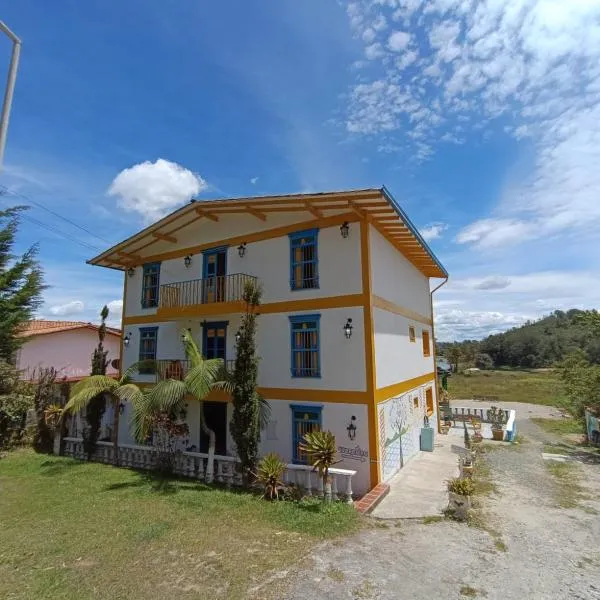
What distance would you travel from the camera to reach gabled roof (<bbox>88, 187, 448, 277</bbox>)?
1116cm

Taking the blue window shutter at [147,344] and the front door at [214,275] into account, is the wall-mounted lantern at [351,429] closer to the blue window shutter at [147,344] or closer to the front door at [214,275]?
the front door at [214,275]

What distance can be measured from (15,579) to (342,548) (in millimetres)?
5265

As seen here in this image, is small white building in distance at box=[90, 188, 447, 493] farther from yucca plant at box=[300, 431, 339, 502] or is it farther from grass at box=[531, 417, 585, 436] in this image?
grass at box=[531, 417, 585, 436]

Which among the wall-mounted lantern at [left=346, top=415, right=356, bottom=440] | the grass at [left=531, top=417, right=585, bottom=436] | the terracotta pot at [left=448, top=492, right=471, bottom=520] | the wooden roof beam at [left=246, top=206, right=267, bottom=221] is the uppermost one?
the wooden roof beam at [left=246, top=206, right=267, bottom=221]

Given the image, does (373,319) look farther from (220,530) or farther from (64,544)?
(64,544)

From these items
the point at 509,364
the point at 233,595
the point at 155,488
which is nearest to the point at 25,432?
the point at 155,488

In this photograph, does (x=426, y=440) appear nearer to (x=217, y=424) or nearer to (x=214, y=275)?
(x=217, y=424)

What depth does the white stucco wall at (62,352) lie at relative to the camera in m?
22.2

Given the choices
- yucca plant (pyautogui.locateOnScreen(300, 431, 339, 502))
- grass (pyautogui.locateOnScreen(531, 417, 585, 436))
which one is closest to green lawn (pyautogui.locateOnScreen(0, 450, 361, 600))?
yucca plant (pyautogui.locateOnScreen(300, 431, 339, 502))

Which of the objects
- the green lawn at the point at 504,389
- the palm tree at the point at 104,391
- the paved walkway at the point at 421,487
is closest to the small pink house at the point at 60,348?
the palm tree at the point at 104,391

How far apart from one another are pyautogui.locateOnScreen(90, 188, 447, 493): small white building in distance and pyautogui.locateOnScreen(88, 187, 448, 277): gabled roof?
0.17ft

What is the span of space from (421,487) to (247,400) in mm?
5332

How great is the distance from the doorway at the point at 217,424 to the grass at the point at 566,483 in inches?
385

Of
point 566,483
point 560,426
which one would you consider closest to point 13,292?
point 566,483
